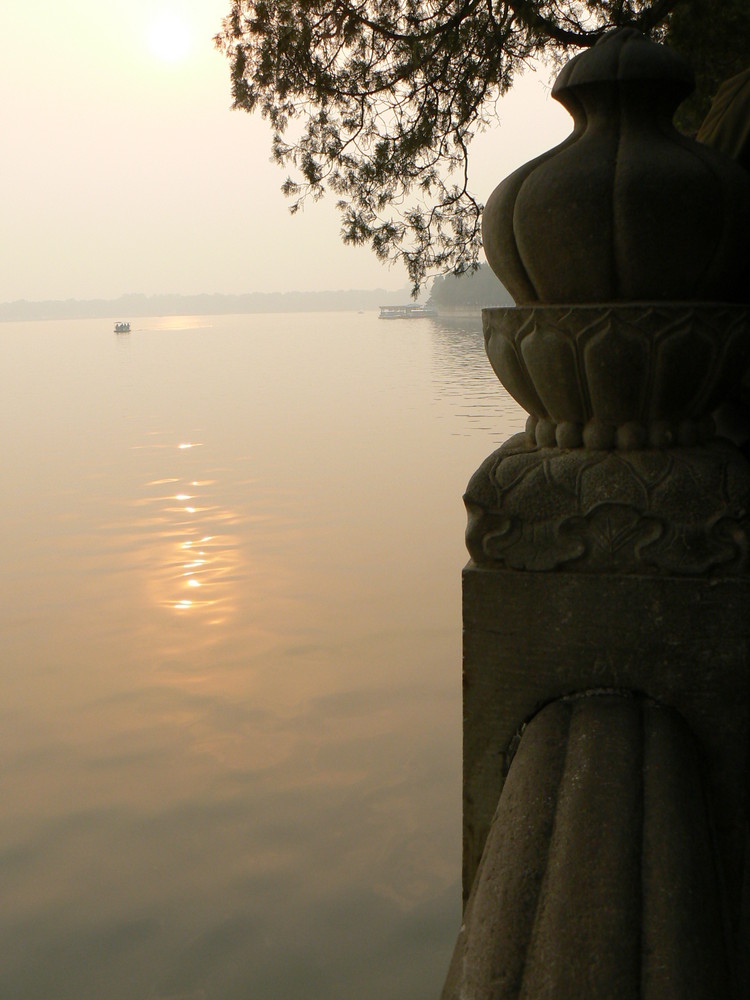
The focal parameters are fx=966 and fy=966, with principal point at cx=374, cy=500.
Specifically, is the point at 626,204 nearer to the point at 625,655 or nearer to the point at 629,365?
the point at 629,365

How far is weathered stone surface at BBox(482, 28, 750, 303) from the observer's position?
1.27 metres

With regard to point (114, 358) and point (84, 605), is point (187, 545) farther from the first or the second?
point (114, 358)

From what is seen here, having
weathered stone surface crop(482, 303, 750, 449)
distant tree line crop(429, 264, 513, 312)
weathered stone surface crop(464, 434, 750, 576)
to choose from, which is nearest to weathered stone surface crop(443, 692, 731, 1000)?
weathered stone surface crop(464, 434, 750, 576)

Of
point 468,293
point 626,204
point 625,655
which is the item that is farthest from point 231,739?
point 468,293

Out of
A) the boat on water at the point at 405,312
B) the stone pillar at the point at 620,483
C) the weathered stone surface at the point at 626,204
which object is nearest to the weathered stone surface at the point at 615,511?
the stone pillar at the point at 620,483

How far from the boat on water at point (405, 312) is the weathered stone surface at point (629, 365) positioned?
121264 mm

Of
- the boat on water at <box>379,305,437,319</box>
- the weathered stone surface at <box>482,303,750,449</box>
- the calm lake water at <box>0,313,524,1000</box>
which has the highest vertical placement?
the weathered stone surface at <box>482,303,750,449</box>

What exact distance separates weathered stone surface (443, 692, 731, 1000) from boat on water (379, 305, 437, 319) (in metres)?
122

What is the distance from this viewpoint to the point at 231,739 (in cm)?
516

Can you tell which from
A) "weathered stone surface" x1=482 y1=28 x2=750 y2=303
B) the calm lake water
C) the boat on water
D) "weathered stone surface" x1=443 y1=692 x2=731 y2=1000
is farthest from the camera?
the boat on water

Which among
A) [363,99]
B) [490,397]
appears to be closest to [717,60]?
[363,99]

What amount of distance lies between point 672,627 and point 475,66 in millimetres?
6755

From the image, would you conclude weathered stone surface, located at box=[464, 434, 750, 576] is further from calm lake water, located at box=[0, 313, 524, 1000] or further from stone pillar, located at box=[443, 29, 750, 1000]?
calm lake water, located at box=[0, 313, 524, 1000]

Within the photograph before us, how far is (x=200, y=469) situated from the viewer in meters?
14.2
